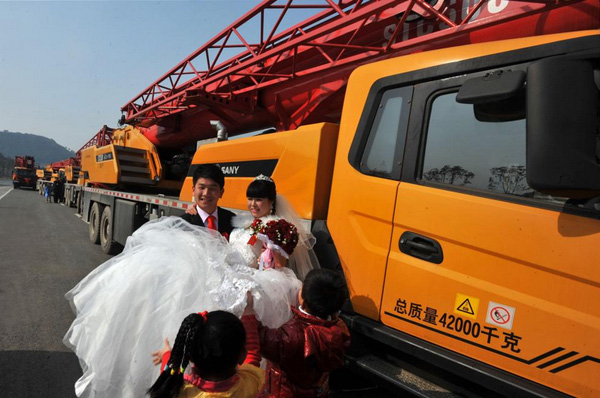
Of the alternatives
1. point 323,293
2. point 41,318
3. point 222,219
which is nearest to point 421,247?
point 323,293

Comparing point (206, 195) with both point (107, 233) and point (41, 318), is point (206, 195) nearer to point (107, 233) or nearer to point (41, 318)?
point (41, 318)

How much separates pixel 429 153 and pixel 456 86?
15.2 inches

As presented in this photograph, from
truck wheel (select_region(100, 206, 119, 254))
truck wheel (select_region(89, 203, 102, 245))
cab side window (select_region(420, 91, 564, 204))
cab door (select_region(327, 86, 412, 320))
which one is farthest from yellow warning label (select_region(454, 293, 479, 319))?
truck wheel (select_region(89, 203, 102, 245))

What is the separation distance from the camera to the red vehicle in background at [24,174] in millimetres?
37250

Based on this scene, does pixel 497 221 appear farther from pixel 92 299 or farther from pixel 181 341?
pixel 92 299

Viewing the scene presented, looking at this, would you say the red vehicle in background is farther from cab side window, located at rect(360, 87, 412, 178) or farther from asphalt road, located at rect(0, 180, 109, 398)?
cab side window, located at rect(360, 87, 412, 178)

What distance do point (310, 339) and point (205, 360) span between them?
50cm

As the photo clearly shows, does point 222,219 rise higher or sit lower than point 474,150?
lower

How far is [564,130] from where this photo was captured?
149cm

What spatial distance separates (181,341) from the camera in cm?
125

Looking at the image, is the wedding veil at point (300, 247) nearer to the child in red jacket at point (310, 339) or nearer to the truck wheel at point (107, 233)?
the child in red jacket at point (310, 339)

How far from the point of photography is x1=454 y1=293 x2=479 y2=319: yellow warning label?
1832 mm

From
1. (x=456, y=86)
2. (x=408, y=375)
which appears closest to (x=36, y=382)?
(x=408, y=375)

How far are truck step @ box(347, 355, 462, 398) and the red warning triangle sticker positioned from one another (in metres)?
0.45
